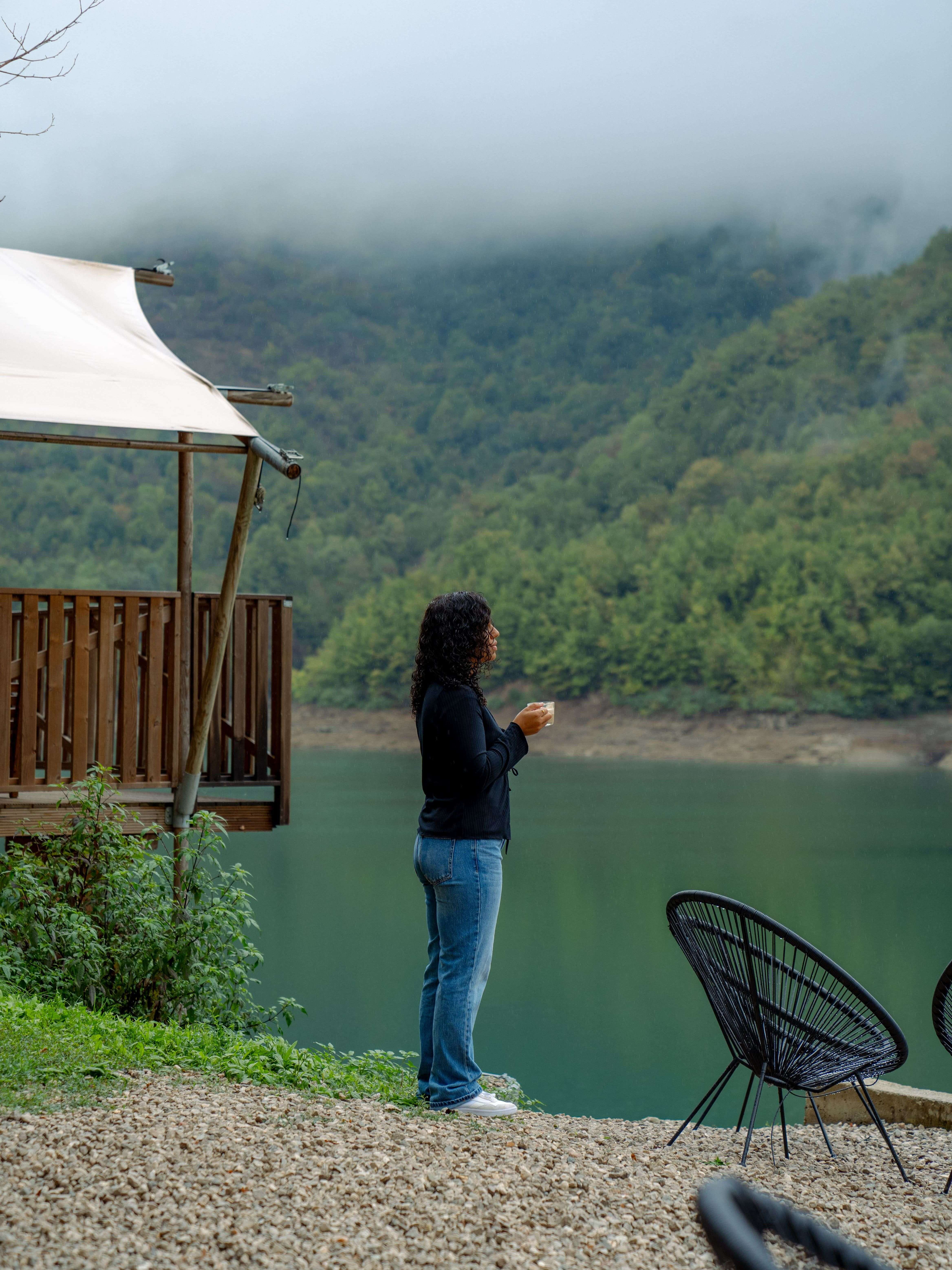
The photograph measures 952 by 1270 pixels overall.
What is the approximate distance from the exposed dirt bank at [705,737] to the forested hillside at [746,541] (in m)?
0.84

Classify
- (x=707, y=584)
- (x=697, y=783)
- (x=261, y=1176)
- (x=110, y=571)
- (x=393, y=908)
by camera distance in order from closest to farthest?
(x=261, y=1176)
(x=393, y=908)
(x=697, y=783)
(x=707, y=584)
(x=110, y=571)

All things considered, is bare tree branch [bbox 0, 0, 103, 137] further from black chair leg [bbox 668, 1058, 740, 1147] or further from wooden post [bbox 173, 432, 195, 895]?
black chair leg [bbox 668, 1058, 740, 1147]

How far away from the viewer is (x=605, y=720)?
179ft

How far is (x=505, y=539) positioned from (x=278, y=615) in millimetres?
63067

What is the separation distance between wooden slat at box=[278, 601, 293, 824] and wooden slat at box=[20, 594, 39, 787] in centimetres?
116

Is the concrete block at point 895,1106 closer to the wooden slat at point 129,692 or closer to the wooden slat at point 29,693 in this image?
the wooden slat at point 129,692

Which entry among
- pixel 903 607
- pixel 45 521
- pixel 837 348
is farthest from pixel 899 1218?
pixel 837 348

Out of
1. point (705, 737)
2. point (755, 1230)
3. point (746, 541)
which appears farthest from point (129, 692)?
point (746, 541)

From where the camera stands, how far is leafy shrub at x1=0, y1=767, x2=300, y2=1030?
487cm

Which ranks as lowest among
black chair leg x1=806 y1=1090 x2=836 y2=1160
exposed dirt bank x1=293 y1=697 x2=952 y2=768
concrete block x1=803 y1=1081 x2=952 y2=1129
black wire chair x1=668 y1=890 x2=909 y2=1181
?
exposed dirt bank x1=293 y1=697 x2=952 y2=768

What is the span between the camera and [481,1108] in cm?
336

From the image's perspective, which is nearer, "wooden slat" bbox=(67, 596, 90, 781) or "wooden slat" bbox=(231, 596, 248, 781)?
"wooden slat" bbox=(67, 596, 90, 781)

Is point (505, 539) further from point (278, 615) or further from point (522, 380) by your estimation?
point (278, 615)

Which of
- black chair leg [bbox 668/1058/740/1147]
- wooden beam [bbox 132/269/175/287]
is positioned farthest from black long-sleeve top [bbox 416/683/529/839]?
wooden beam [bbox 132/269/175/287]
